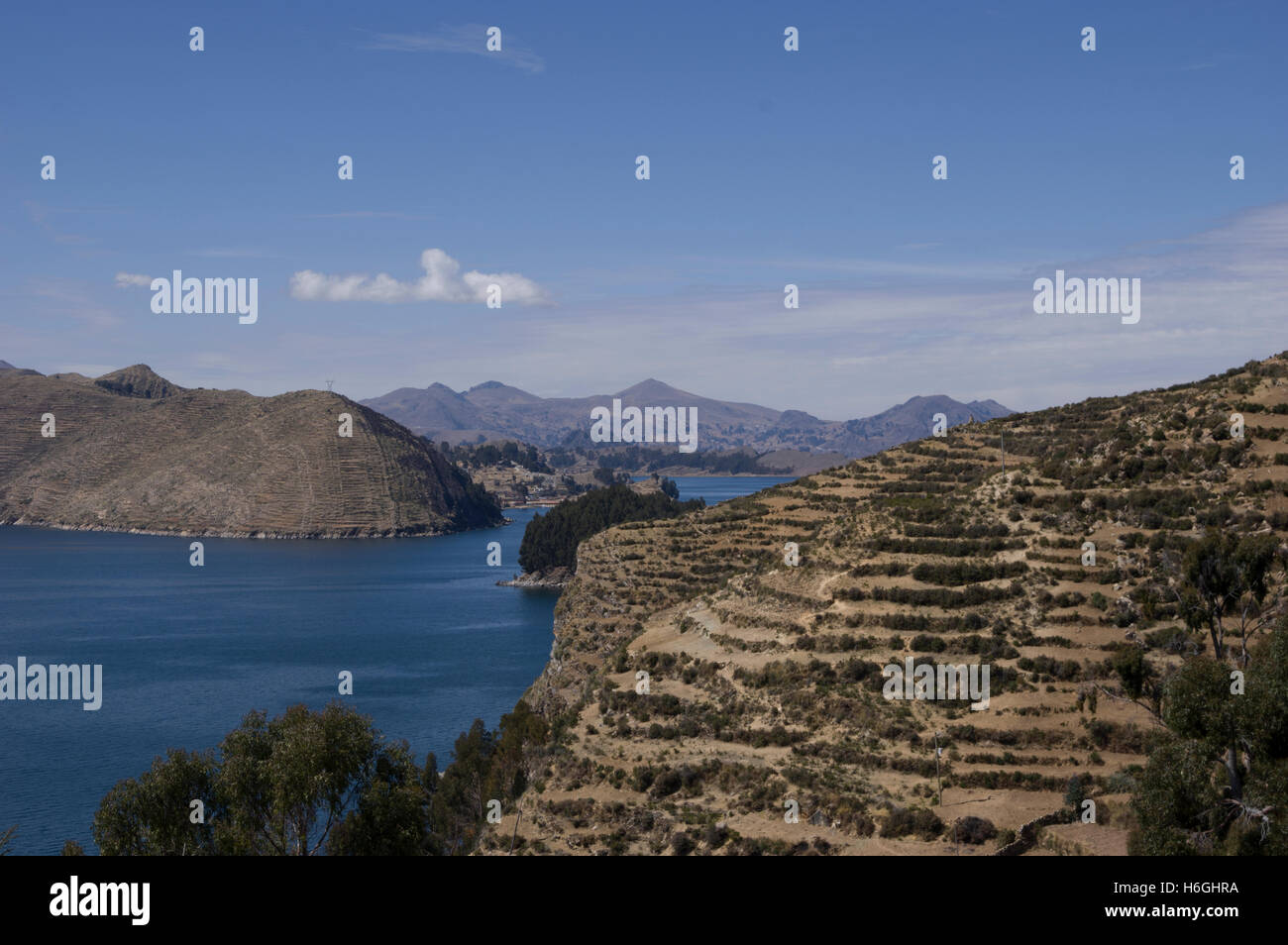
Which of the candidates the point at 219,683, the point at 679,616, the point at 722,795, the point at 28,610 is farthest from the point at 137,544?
the point at 722,795

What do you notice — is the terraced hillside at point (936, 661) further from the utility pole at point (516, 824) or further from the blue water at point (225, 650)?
the blue water at point (225, 650)

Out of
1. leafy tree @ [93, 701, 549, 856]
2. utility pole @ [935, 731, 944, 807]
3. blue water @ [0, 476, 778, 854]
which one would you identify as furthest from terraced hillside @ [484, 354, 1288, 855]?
blue water @ [0, 476, 778, 854]

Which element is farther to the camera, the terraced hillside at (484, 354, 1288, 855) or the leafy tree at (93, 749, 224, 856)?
the terraced hillside at (484, 354, 1288, 855)

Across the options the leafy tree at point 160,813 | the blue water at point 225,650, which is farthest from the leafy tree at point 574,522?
the leafy tree at point 160,813

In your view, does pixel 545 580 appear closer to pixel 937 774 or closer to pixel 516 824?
pixel 516 824
